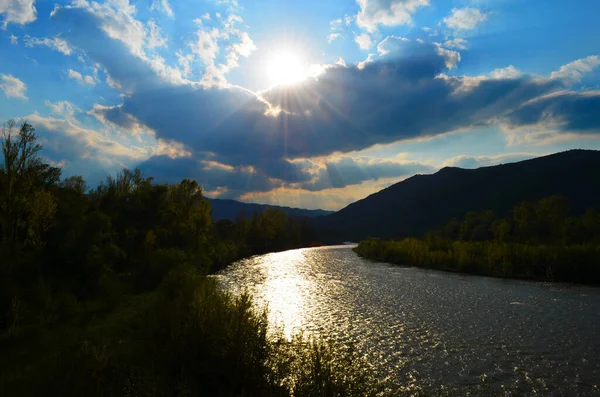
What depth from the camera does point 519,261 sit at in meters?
51.9

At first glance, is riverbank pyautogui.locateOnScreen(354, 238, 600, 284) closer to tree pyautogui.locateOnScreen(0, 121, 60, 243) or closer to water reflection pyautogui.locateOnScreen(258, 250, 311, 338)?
water reflection pyautogui.locateOnScreen(258, 250, 311, 338)

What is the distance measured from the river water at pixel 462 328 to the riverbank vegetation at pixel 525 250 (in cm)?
661

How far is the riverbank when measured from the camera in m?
46.4

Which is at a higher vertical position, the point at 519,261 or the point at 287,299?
the point at 519,261

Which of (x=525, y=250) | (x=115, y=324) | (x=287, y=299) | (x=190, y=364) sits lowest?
(x=287, y=299)

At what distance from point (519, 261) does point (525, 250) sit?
2.08 metres

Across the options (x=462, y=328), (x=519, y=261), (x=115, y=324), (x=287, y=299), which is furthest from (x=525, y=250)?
Result: (x=115, y=324)

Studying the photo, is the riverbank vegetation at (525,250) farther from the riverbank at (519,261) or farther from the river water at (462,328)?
the river water at (462,328)

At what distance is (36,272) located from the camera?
27.3 meters

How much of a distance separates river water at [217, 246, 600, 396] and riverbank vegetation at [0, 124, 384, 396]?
3.71 m

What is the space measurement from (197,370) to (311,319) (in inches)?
579

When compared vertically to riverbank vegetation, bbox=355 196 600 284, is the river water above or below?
below

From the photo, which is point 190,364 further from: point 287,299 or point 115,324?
point 287,299

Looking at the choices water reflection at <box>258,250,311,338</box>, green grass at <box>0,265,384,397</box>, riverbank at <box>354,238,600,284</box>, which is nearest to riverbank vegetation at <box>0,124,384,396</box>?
green grass at <box>0,265,384,397</box>
